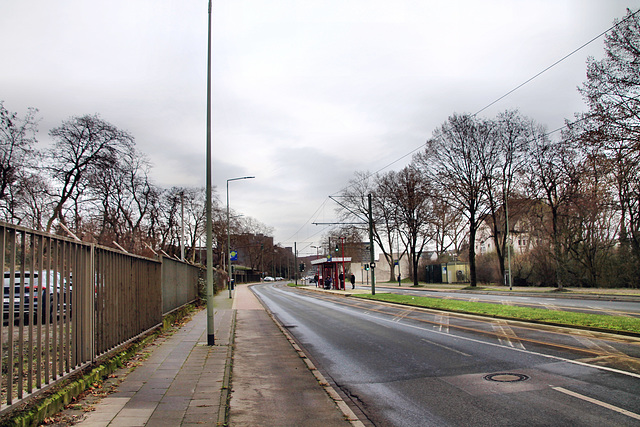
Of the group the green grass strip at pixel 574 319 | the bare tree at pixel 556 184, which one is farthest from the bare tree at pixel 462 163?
the green grass strip at pixel 574 319

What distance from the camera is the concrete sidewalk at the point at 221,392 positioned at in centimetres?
561

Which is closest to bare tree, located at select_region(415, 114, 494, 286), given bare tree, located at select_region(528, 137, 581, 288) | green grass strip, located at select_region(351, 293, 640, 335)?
bare tree, located at select_region(528, 137, 581, 288)

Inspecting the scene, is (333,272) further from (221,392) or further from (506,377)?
(221,392)

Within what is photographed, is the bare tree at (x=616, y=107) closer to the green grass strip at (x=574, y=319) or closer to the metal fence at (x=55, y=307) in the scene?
the green grass strip at (x=574, y=319)

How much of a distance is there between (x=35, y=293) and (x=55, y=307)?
564 millimetres

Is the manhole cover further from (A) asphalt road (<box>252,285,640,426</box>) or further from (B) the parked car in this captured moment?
(B) the parked car

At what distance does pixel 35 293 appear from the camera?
17.4ft

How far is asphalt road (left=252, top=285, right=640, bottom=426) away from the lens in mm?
5766

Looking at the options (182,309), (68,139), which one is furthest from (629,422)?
(68,139)

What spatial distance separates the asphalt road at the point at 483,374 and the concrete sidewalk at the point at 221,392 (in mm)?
529

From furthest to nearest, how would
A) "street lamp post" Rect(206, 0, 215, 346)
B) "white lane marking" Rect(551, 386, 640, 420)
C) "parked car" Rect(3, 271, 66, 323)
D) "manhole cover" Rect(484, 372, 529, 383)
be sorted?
"street lamp post" Rect(206, 0, 215, 346) → "manhole cover" Rect(484, 372, 529, 383) → "white lane marking" Rect(551, 386, 640, 420) → "parked car" Rect(3, 271, 66, 323)

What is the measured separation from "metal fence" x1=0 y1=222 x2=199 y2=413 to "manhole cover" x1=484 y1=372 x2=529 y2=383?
5.98 m

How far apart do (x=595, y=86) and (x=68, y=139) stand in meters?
31.1

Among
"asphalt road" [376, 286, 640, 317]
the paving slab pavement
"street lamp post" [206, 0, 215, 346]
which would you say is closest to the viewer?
the paving slab pavement
